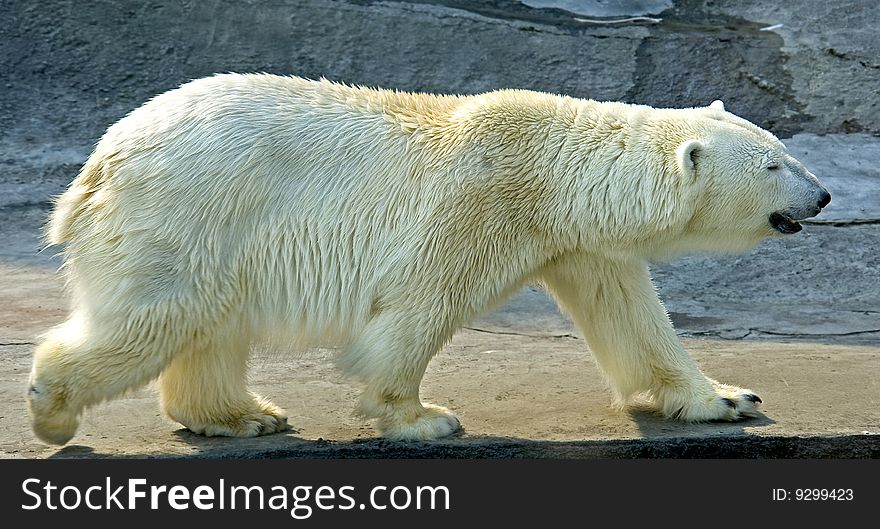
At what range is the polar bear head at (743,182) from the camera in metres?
3.34

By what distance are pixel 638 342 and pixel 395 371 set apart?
30.8 inches

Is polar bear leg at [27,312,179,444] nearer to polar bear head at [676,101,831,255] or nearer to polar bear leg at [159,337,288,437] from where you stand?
polar bear leg at [159,337,288,437]

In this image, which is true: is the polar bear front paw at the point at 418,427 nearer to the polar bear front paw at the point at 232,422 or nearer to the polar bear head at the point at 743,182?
the polar bear front paw at the point at 232,422

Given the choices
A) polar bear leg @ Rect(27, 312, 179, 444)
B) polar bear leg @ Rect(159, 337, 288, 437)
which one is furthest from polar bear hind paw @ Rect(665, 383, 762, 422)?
polar bear leg @ Rect(27, 312, 179, 444)

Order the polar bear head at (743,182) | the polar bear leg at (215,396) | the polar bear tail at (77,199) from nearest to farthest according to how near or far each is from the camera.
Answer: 1. the polar bear tail at (77,199)
2. the polar bear head at (743,182)
3. the polar bear leg at (215,396)

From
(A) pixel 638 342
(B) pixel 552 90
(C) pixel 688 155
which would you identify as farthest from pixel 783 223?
(B) pixel 552 90

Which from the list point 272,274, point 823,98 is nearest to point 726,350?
point 272,274

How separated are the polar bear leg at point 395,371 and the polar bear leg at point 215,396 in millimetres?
323

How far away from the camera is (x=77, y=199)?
3234 millimetres

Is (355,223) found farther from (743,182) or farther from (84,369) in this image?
(743,182)

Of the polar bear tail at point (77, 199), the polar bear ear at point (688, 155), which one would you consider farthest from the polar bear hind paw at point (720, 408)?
the polar bear tail at point (77, 199)

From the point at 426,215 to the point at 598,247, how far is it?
52 centimetres

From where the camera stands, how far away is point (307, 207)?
3.30m

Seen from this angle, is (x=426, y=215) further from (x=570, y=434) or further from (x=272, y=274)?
(x=570, y=434)
